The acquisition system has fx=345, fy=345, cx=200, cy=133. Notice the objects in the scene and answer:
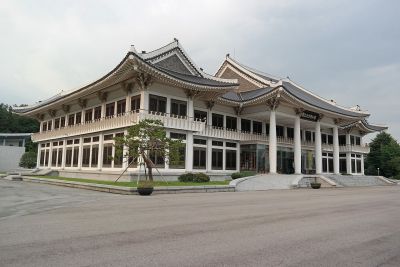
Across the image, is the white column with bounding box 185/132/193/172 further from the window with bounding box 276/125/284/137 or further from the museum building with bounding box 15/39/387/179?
the window with bounding box 276/125/284/137

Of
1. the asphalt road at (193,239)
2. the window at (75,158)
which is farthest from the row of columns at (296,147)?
the asphalt road at (193,239)

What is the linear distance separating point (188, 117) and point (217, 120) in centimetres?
689

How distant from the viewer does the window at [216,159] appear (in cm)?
3406

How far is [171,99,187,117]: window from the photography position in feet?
95.7

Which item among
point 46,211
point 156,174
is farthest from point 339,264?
point 156,174

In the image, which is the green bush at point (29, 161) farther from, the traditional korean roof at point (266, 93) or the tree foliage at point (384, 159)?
the tree foliage at point (384, 159)

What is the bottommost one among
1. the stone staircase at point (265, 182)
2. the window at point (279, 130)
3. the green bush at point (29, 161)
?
the stone staircase at point (265, 182)

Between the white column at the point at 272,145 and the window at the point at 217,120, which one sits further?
the window at the point at 217,120

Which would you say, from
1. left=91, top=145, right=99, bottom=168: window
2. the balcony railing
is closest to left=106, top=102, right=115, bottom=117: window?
the balcony railing

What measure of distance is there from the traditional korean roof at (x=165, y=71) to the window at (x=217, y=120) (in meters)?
3.99

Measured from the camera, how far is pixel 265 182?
1153 inches

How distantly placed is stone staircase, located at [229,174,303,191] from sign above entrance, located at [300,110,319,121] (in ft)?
28.5

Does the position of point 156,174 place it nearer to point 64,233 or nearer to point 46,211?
point 46,211

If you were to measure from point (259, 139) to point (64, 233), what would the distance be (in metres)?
31.4
